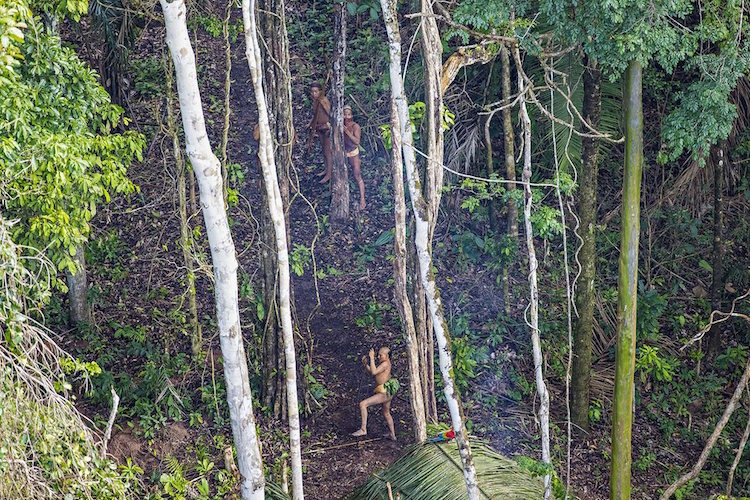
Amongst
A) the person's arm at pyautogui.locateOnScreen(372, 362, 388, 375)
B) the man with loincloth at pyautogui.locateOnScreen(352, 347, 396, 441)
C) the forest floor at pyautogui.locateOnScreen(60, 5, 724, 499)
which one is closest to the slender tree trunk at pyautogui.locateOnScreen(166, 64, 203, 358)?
the forest floor at pyautogui.locateOnScreen(60, 5, 724, 499)

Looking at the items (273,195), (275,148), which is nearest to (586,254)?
(275,148)

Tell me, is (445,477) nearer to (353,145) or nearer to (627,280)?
(627,280)

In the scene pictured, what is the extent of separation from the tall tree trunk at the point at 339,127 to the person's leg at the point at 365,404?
3.55m

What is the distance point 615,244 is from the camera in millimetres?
10852

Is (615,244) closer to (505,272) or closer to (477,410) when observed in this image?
(505,272)

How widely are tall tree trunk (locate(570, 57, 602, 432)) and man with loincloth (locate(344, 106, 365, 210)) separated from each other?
3622mm

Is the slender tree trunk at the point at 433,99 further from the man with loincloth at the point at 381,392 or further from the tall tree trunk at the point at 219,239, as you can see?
the man with loincloth at the point at 381,392

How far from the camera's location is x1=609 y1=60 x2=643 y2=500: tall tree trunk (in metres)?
6.43

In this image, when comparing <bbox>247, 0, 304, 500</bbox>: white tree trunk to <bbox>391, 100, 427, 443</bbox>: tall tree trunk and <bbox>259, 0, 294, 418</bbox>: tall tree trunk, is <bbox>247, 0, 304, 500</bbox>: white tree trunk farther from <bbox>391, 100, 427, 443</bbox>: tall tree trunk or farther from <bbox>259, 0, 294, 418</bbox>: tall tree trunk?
<bbox>259, 0, 294, 418</bbox>: tall tree trunk

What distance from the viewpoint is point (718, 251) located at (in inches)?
385

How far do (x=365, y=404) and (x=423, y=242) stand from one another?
3.33 meters

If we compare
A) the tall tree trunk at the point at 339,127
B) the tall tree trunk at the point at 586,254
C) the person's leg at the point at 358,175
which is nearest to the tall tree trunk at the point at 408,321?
the tall tree trunk at the point at 586,254

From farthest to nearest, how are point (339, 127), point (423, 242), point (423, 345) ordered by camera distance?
point (339, 127) → point (423, 345) → point (423, 242)

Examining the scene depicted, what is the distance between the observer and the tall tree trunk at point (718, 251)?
9.59 meters
